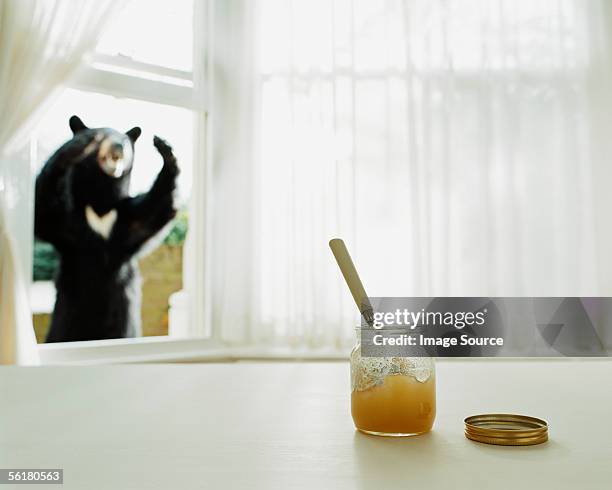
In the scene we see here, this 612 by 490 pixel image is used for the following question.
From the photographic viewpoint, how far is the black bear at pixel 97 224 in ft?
8.27

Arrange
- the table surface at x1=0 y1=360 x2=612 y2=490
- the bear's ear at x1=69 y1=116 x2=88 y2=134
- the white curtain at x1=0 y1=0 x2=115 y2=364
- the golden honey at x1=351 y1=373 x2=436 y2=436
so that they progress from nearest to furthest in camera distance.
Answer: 1. the table surface at x1=0 y1=360 x2=612 y2=490
2. the golden honey at x1=351 y1=373 x2=436 y2=436
3. the white curtain at x1=0 y1=0 x2=115 y2=364
4. the bear's ear at x1=69 y1=116 x2=88 y2=134

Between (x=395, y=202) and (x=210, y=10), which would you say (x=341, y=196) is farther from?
(x=210, y=10)

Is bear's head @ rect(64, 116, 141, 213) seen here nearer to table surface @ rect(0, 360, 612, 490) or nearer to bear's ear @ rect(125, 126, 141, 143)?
bear's ear @ rect(125, 126, 141, 143)

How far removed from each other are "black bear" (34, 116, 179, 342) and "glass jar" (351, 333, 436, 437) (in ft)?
7.02

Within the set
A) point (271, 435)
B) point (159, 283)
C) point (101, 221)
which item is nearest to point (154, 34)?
point (101, 221)

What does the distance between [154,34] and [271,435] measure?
100 inches

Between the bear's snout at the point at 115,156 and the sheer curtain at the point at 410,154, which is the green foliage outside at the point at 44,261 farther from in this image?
the sheer curtain at the point at 410,154

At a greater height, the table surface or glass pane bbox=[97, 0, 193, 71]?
glass pane bbox=[97, 0, 193, 71]

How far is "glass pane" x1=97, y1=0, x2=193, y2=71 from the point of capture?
2.71 metres

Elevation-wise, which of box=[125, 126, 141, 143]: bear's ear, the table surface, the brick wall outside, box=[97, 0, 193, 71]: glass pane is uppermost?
box=[97, 0, 193, 71]: glass pane

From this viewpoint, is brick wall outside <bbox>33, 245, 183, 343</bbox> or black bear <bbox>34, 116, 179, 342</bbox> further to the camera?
brick wall outside <bbox>33, 245, 183, 343</bbox>

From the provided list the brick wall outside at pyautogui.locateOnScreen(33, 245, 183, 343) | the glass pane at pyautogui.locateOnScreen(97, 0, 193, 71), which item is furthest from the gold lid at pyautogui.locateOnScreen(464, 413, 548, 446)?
the glass pane at pyautogui.locateOnScreen(97, 0, 193, 71)

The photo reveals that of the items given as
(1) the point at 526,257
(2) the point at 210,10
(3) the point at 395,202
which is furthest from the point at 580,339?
(2) the point at 210,10

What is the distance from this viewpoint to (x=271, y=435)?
67 centimetres
